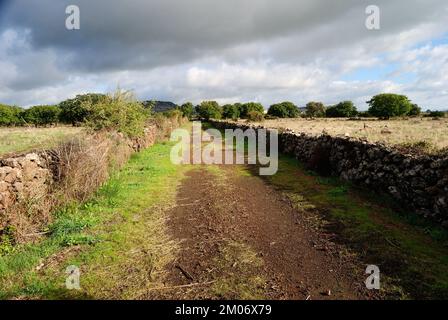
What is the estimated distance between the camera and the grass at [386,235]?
5.59m

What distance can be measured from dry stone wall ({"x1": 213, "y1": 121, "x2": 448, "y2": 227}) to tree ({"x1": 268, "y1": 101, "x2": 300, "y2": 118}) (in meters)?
122

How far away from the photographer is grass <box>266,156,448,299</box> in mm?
5594

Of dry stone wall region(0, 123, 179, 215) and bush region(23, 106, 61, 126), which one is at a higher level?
bush region(23, 106, 61, 126)

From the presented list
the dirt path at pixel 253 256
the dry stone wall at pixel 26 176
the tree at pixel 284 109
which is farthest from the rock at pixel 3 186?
the tree at pixel 284 109

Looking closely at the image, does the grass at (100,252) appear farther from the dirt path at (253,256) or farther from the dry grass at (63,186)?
the dirt path at (253,256)

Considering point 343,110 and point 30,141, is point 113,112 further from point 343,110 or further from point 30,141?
point 343,110

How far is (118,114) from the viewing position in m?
20.1

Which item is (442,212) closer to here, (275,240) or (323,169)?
(275,240)

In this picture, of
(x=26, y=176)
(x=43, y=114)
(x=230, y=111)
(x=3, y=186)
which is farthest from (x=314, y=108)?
(x=3, y=186)

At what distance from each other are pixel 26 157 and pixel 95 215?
2224 mm

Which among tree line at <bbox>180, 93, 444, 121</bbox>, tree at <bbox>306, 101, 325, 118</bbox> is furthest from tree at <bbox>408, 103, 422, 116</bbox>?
tree at <bbox>306, 101, 325, 118</bbox>

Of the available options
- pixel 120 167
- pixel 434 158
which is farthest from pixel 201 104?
pixel 434 158

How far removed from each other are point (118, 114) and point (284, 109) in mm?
121976

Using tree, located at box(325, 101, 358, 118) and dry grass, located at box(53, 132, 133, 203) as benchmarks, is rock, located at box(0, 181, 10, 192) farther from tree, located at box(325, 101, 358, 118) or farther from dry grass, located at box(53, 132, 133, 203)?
tree, located at box(325, 101, 358, 118)
